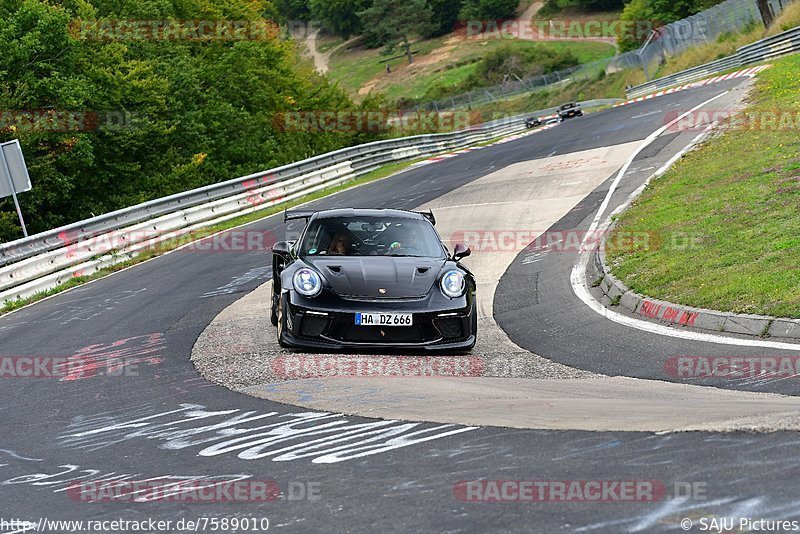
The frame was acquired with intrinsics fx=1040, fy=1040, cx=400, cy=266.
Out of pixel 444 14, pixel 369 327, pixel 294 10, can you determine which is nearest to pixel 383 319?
pixel 369 327

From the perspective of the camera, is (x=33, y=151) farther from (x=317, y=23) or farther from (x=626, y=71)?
(x=317, y=23)

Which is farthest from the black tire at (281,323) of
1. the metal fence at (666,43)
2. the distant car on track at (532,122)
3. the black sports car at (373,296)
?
the metal fence at (666,43)

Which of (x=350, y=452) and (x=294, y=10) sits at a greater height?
(x=294, y=10)

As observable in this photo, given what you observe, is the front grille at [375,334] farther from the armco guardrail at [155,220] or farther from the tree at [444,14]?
the tree at [444,14]

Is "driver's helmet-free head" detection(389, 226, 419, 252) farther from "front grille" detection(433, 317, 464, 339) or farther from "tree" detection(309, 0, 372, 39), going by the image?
"tree" detection(309, 0, 372, 39)

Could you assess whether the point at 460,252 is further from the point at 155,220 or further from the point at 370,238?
the point at 155,220

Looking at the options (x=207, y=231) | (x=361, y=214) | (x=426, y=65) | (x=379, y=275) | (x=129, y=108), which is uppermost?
(x=426, y=65)

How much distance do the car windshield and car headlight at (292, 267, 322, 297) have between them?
2.97 ft

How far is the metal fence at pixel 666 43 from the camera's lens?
63281mm

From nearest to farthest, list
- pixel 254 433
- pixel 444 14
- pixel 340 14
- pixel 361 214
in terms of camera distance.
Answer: pixel 254 433 → pixel 361 214 → pixel 444 14 → pixel 340 14

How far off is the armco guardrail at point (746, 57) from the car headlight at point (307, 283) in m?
39.5

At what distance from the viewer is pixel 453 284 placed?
33.3 ft

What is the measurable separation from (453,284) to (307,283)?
143 cm

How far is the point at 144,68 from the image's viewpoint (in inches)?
1452
